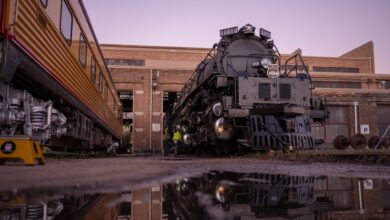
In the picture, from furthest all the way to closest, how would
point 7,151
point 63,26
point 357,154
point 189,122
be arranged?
point 189,122
point 357,154
point 63,26
point 7,151

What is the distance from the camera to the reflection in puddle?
1.37m

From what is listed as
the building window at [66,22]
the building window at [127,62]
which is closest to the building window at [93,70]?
the building window at [66,22]

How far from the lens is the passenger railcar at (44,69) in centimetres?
358

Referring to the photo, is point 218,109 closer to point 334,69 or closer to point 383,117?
point 383,117

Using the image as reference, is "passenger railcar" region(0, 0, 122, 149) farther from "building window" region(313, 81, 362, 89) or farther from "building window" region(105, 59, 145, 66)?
"building window" region(105, 59, 145, 66)

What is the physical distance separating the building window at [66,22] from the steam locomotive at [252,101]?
3978mm

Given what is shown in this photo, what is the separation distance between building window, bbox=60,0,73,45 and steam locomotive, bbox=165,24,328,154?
398 centimetres

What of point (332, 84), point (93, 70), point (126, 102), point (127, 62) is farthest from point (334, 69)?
point (93, 70)

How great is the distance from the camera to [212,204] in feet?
5.24

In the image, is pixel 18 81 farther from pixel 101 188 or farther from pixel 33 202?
pixel 33 202

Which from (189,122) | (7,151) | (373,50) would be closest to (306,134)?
(189,122)

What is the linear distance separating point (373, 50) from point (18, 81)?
40630mm

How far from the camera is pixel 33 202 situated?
56.6 inches

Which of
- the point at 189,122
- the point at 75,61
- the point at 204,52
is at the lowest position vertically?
the point at 189,122
